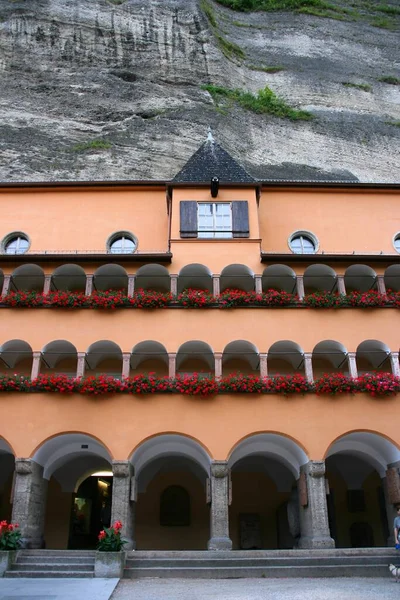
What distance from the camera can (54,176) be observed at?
3097 centimetres

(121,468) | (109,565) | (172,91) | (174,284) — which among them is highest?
(172,91)

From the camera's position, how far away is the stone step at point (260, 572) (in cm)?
1423

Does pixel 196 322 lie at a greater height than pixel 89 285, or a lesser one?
lesser

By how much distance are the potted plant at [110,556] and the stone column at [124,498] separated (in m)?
3.04

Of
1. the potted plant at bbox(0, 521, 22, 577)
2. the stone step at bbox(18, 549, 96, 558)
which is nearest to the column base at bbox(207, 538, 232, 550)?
the stone step at bbox(18, 549, 96, 558)

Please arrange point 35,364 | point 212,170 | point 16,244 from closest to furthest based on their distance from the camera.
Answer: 1. point 35,364
2. point 16,244
3. point 212,170

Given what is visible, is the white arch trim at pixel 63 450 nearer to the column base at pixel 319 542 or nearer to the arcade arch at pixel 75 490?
the arcade arch at pixel 75 490

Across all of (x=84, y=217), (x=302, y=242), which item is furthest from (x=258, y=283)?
(x=84, y=217)

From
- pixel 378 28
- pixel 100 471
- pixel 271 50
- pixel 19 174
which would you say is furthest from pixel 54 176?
pixel 378 28

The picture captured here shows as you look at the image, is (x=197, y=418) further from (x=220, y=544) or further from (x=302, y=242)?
(x=302, y=242)

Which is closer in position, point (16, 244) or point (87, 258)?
point (87, 258)

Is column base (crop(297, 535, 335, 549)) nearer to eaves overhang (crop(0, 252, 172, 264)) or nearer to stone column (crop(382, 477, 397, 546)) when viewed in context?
stone column (crop(382, 477, 397, 546))

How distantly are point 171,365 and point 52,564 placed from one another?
22.7 ft

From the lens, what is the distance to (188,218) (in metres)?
22.4
